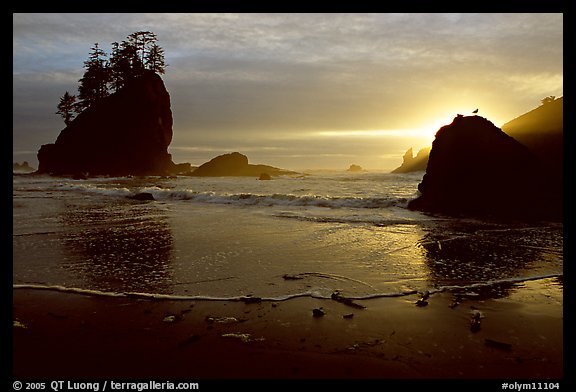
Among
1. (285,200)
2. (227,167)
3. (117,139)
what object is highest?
(117,139)

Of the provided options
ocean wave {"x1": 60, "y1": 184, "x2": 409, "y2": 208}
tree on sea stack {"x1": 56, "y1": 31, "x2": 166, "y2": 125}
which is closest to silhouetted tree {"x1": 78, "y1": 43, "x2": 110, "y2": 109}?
tree on sea stack {"x1": 56, "y1": 31, "x2": 166, "y2": 125}

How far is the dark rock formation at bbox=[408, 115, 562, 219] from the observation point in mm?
14914

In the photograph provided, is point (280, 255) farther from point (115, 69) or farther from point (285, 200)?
point (115, 69)

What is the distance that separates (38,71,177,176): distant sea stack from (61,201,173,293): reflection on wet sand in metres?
55.0

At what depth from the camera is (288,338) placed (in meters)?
4.15

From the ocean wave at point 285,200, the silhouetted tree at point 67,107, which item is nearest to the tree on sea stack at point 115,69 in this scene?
the silhouetted tree at point 67,107

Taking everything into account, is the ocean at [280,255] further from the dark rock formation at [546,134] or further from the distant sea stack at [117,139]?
the distant sea stack at [117,139]

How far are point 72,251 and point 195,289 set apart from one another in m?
4.59

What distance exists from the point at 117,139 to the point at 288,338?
70.2 metres

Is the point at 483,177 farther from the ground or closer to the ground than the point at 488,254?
farther from the ground

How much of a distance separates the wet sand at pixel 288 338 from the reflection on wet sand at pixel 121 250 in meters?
0.86

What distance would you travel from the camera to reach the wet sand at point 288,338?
3.48 m

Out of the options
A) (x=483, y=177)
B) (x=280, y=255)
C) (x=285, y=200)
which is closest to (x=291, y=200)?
(x=285, y=200)
